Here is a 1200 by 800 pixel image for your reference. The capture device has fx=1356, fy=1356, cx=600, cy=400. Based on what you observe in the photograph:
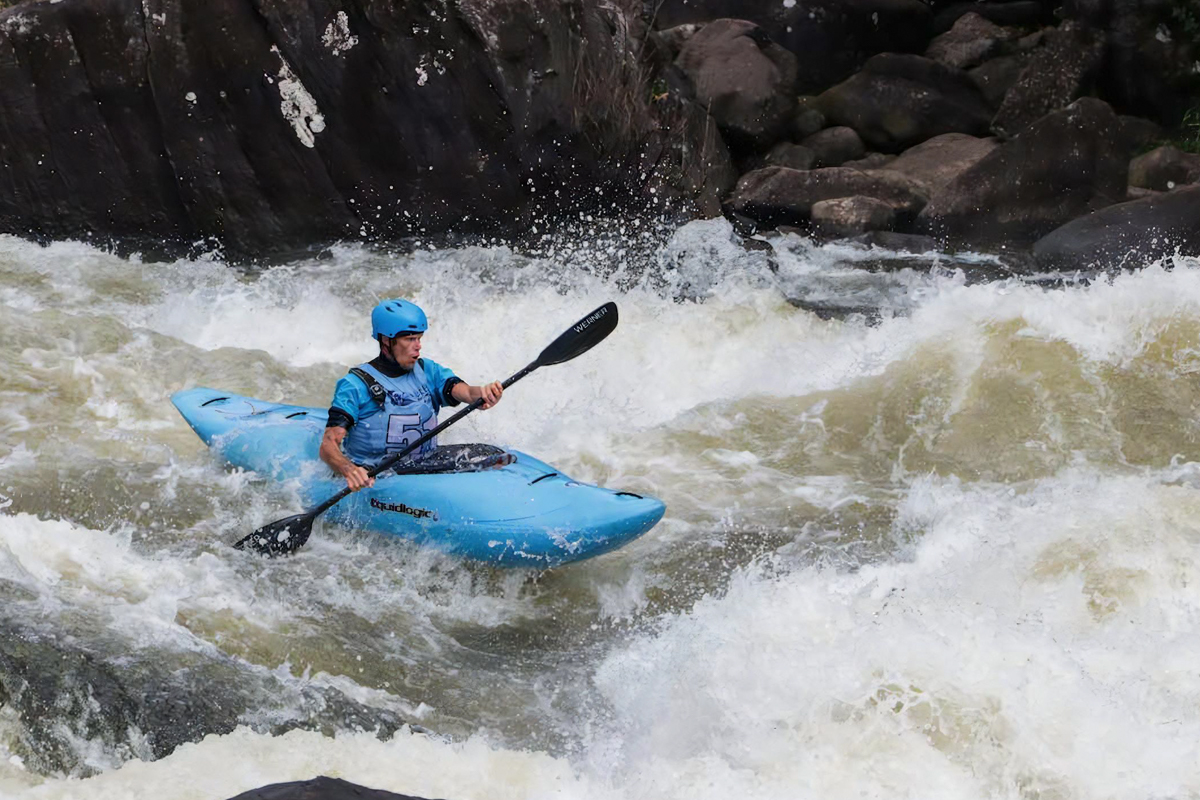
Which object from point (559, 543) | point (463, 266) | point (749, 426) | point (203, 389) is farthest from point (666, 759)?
point (463, 266)

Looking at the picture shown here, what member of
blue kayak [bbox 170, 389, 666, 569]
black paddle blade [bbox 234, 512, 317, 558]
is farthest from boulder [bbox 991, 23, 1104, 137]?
black paddle blade [bbox 234, 512, 317, 558]

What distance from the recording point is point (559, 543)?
471cm

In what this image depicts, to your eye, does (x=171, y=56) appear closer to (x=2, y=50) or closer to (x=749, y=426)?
(x=2, y=50)

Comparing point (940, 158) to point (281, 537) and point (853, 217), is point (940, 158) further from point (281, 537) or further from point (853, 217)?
point (281, 537)

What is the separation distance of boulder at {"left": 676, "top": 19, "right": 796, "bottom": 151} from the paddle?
5.52m

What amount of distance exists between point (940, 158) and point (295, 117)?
493 centimetres

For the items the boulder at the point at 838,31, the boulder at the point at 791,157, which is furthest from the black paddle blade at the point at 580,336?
the boulder at the point at 838,31

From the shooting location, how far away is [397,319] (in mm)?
5000

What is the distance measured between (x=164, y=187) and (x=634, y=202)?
3.02m

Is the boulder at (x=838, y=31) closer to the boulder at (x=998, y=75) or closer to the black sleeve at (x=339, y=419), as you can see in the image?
the boulder at (x=998, y=75)

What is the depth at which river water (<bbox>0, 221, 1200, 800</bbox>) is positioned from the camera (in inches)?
134

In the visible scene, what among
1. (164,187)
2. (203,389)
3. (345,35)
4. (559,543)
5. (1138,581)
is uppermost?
(345,35)

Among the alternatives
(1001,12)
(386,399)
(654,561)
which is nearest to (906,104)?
(1001,12)

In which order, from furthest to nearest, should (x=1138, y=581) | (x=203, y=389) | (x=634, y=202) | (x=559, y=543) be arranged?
(x=634, y=202)
(x=203, y=389)
(x=559, y=543)
(x=1138, y=581)
